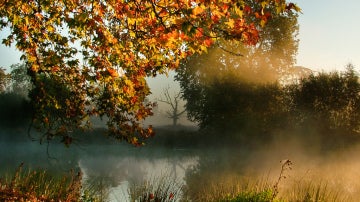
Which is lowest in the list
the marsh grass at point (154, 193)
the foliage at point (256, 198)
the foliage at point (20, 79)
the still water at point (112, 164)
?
the still water at point (112, 164)

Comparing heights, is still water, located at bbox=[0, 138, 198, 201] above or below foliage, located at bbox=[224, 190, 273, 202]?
below

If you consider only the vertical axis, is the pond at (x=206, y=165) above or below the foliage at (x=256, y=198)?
below

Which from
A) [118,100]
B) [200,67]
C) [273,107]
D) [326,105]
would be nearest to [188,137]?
[200,67]

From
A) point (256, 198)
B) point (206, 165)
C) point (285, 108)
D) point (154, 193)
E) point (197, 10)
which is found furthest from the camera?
point (285, 108)

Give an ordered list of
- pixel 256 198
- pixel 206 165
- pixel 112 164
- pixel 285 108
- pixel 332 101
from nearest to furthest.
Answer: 1. pixel 256 198
2. pixel 206 165
3. pixel 112 164
4. pixel 332 101
5. pixel 285 108

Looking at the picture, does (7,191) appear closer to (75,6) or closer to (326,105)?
(75,6)

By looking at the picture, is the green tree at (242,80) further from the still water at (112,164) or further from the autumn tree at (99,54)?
the autumn tree at (99,54)

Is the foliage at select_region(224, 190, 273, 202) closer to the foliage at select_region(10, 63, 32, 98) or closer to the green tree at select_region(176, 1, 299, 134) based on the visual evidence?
the green tree at select_region(176, 1, 299, 134)

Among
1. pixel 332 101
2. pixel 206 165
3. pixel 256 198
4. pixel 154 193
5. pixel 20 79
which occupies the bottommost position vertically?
pixel 206 165

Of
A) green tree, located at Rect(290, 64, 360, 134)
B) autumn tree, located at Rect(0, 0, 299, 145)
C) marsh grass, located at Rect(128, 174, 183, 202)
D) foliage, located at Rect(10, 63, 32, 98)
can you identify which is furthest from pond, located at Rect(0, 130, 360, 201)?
foliage, located at Rect(10, 63, 32, 98)

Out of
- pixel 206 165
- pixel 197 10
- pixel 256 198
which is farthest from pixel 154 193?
pixel 206 165

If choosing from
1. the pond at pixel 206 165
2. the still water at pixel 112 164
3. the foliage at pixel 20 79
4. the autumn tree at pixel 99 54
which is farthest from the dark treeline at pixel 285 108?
the foliage at pixel 20 79

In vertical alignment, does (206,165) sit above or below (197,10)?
below

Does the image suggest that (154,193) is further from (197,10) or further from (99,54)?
(197,10)
